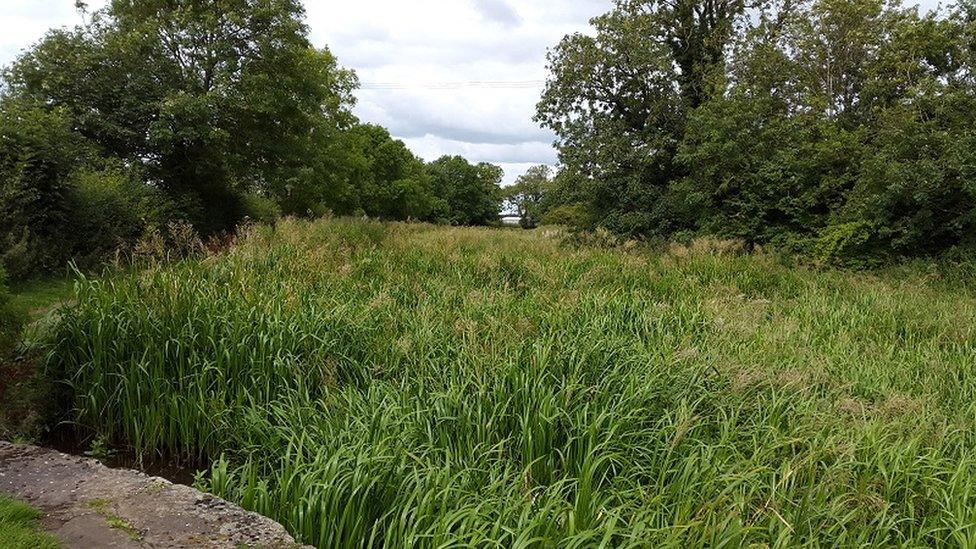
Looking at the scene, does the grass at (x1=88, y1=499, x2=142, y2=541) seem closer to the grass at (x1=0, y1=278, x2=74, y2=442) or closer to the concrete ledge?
the concrete ledge

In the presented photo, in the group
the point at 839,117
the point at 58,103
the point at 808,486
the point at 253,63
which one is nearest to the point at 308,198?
the point at 253,63

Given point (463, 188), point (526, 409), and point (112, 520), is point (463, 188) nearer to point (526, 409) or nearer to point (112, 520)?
point (526, 409)

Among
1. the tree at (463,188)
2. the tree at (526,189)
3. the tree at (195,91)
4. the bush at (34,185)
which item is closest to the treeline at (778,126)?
the tree at (195,91)

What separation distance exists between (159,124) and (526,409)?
52.2 feet

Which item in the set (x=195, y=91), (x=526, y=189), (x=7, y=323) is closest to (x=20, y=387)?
(x=7, y=323)

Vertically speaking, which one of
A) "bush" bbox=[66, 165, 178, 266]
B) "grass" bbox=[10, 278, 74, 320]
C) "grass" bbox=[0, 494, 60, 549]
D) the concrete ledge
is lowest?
the concrete ledge

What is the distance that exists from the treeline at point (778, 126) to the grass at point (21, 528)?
1407 centimetres

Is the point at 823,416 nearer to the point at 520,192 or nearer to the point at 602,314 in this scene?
the point at 602,314

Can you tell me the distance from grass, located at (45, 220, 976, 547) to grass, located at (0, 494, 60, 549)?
787 millimetres

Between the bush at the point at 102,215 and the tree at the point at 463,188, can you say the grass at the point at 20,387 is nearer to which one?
the bush at the point at 102,215

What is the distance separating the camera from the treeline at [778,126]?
11.9 meters

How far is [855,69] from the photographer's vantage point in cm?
1705

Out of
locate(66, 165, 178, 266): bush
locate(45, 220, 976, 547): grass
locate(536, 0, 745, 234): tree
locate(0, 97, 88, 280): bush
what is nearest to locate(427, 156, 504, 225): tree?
locate(536, 0, 745, 234): tree

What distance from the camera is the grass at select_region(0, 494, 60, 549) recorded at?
2061 millimetres
